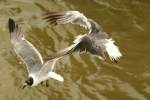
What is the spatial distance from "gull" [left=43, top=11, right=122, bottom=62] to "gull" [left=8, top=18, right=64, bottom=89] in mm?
472

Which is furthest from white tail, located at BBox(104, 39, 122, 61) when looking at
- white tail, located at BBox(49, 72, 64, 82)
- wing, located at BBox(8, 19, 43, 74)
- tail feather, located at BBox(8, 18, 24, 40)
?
tail feather, located at BBox(8, 18, 24, 40)

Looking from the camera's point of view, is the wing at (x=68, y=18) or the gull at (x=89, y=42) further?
the wing at (x=68, y=18)

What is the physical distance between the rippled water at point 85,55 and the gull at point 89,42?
1456 mm

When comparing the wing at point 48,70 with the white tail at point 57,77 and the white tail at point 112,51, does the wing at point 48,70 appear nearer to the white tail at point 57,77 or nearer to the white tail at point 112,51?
the white tail at point 57,77

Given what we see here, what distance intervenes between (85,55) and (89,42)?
2.42 meters

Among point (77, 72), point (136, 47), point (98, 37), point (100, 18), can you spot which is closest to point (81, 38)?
point (98, 37)

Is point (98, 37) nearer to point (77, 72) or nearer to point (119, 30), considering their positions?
point (77, 72)

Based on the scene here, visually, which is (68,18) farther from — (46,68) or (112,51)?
(112,51)

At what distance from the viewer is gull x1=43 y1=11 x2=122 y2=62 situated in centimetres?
745

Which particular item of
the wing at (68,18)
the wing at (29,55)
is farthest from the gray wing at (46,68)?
the wing at (68,18)

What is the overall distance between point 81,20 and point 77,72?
1611 millimetres

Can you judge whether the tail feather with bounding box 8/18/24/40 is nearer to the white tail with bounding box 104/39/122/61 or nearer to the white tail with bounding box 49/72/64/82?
the white tail with bounding box 49/72/64/82

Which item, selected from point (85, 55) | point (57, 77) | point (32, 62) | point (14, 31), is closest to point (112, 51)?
point (57, 77)

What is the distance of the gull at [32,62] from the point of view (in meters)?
7.98
